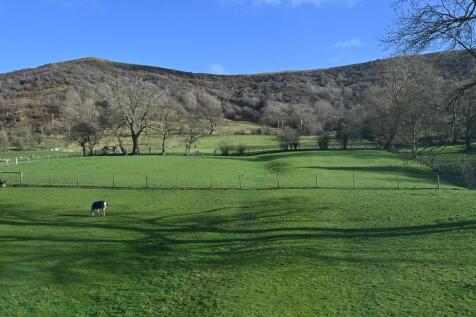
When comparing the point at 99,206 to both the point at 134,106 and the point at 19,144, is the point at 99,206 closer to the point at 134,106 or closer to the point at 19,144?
the point at 134,106

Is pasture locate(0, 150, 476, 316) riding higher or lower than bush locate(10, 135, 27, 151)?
lower

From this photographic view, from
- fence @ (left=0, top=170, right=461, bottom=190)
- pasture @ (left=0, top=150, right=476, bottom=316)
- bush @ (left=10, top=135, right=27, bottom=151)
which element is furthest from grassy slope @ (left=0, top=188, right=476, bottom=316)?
bush @ (left=10, top=135, right=27, bottom=151)

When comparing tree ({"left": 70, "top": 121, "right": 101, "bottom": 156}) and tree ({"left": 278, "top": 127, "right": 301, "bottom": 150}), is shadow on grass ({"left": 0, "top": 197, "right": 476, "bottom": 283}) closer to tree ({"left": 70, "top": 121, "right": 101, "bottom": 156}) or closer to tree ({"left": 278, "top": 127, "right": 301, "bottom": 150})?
tree ({"left": 70, "top": 121, "right": 101, "bottom": 156})

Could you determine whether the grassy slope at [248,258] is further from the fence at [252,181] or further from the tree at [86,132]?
the tree at [86,132]

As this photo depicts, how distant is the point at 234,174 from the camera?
4806 cm

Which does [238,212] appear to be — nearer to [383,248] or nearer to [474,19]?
[383,248]

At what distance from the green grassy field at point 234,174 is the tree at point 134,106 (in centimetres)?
1731

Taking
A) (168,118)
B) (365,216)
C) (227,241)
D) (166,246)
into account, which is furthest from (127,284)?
(168,118)

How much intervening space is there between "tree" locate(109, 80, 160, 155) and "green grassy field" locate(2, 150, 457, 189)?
17.3 meters

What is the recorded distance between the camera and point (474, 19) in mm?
20109

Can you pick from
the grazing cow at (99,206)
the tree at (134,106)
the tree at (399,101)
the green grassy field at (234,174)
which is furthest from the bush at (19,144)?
the grazing cow at (99,206)

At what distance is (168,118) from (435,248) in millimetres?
77980

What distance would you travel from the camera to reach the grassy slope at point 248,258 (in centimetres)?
1397

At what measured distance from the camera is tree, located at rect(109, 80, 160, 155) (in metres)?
81.5
